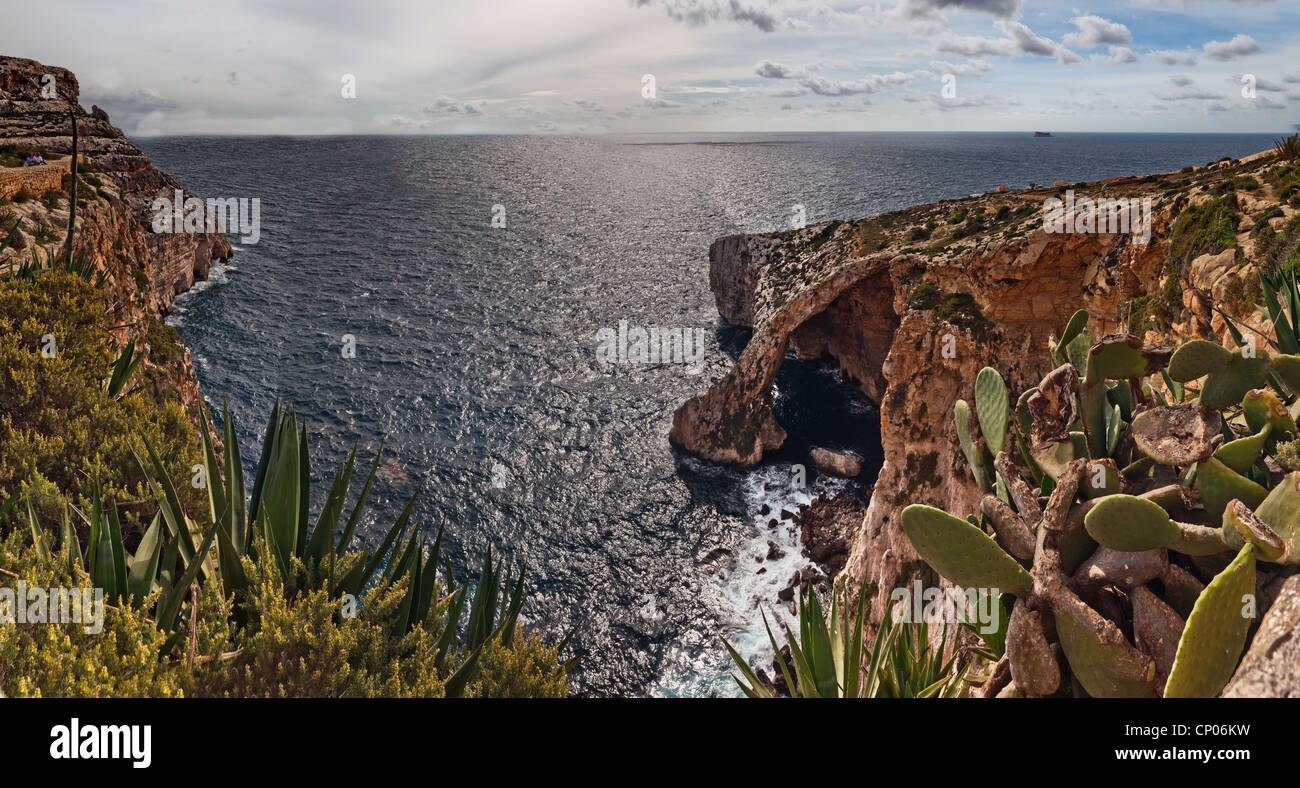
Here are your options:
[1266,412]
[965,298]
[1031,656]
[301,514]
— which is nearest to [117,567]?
[301,514]

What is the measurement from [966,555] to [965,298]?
25961 millimetres

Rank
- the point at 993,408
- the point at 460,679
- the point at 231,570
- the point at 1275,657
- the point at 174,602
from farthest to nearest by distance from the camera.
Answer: the point at 993,408
the point at 231,570
the point at 460,679
the point at 174,602
the point at 1275,657

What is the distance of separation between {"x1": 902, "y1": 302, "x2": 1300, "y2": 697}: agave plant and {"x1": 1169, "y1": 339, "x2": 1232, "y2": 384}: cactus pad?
0.05 feet

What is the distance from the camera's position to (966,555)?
632 cm

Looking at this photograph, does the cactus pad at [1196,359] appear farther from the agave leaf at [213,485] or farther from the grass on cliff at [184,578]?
the agave leaf at [213,485]

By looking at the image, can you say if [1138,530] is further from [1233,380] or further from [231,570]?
[231,570]

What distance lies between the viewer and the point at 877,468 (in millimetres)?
39219

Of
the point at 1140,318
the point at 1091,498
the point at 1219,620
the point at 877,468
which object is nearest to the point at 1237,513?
the point at 1219,620

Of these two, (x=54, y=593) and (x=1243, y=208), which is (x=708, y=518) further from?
(x=54, y=593)

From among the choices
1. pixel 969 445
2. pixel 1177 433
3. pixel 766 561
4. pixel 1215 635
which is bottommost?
pixel 766 561

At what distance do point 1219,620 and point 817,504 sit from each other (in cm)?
3191

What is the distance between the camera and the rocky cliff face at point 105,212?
25.7 meters

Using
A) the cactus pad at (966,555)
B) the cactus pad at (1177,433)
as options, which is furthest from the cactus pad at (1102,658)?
the cactus pad at (1177,433)

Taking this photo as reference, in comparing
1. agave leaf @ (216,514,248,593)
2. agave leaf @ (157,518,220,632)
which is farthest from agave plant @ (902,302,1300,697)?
agave leaf @ (216,514,248,593)
